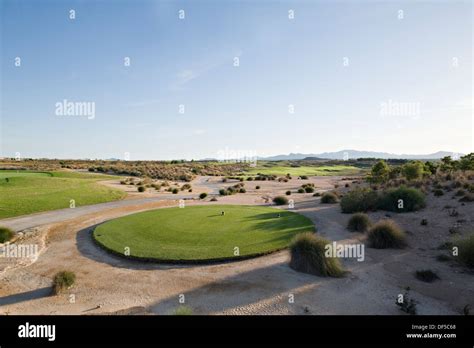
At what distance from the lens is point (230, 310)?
7.89 m

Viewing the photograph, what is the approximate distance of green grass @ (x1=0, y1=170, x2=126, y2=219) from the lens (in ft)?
72.9

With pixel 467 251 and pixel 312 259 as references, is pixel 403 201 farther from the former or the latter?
pixel 312 259

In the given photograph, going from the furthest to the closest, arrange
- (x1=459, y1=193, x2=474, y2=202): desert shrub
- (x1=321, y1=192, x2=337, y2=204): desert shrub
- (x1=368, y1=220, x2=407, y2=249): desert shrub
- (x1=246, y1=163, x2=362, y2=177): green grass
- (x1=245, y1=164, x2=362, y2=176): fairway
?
(x1=245, y1=164, x2=362, y2=176): fairway
(x1=246, y1=163, x2=362, y2=177): green grass
(x1=321, y1=192, x2=337, y2=204): desert shrub
(x1=459, y1=193, x2=474, y2=202): desert shrub
(x1=368, y1=220, x2=407, y2=249): desert shrub

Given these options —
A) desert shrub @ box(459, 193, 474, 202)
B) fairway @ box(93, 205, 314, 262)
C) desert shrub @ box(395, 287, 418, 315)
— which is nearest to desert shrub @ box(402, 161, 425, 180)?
desert shrub @ box(459, 193, 474, 202)

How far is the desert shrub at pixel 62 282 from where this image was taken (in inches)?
367

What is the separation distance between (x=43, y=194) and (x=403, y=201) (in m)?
29.2

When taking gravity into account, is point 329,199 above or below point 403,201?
below

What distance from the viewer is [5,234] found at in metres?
15.6

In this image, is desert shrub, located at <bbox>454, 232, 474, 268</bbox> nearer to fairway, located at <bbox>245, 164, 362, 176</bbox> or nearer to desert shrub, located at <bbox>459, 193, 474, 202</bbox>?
desert shrub, located at <bbox>459, 193, 474, 202</bbox>

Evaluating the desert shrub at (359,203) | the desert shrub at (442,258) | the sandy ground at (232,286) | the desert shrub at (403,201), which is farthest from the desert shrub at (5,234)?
the desert shrub at (403,201)

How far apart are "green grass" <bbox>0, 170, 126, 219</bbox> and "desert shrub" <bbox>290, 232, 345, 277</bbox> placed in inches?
819

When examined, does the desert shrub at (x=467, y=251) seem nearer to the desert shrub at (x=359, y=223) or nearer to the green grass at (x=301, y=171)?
the desert shrub at (x=359, y=223)

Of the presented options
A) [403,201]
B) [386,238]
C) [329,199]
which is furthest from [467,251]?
[329,199]
